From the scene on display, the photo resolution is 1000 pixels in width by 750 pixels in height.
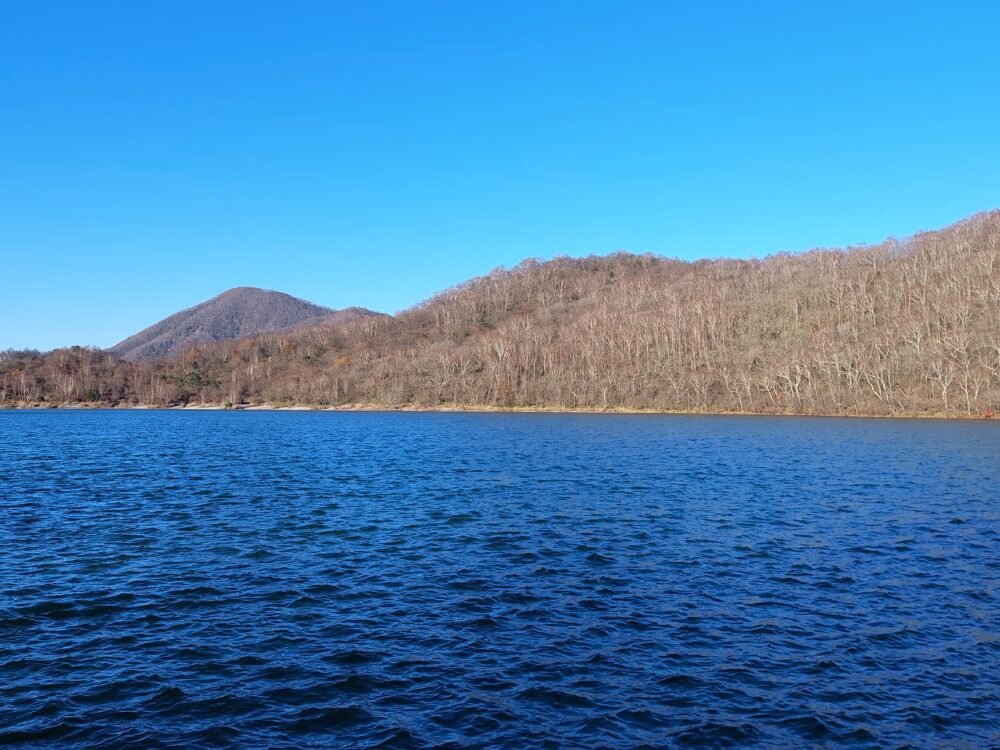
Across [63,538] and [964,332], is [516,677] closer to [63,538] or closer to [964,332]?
[63,538]

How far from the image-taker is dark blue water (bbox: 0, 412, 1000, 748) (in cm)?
1350

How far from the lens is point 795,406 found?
15325 centimetres

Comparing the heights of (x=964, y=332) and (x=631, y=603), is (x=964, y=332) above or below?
above

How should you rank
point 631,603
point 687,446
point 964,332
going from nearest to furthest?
point 631,603
point 687,446
point 964,332

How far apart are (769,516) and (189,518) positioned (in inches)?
1218

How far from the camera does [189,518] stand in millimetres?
33938

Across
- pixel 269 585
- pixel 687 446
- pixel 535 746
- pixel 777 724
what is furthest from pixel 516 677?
pixel 687 446

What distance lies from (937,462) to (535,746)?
60.2 meters

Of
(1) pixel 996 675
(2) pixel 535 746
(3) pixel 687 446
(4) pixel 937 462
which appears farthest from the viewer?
(3) pixel 687 446

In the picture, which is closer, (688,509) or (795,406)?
(688,509)

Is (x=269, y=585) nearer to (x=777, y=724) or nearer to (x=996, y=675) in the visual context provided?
(x=777, y=724)

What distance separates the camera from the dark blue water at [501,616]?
44.3ft

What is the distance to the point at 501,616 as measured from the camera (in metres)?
19.7

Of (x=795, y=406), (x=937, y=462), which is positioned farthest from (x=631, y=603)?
(x=795, y=406)
